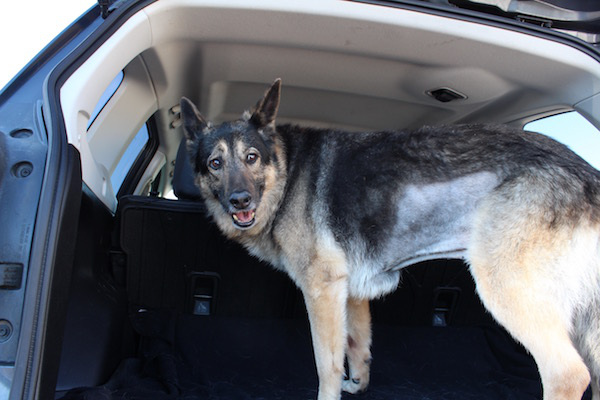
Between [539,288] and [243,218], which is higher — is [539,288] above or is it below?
below

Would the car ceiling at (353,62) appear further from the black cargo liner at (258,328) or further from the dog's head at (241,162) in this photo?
the black cargo liner at (258,328)

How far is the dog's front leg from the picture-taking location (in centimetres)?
242

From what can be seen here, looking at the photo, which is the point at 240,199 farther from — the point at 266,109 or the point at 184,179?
the point at 184,179

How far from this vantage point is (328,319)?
246 centimetres

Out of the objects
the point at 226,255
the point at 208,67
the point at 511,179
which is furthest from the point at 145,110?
the point at 511,179

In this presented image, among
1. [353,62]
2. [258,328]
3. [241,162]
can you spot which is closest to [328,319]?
[258,328]

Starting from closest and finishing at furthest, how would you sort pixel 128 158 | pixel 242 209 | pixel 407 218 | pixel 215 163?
pixel 407 218
pixel 242 209
pixel 215 163
pixel 128 158

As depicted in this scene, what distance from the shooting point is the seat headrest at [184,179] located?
10.1 ft

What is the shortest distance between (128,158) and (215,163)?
1.16 meters

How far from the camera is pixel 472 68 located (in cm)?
281

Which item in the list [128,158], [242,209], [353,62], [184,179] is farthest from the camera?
[128,158]

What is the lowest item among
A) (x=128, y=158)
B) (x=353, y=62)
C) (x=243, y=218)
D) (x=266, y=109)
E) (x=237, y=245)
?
(x=237, y=245)

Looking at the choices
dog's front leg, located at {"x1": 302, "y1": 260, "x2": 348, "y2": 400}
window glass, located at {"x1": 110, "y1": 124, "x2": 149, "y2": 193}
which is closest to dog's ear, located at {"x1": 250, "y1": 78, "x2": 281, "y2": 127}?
dog's front leg, located at {"x1": 302, "y1": 260, "x2": 348, "y2": 400}

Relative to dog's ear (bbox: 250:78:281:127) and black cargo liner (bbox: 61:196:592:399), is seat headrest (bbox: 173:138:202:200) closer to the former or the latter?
black cargo liner (bbox: 61:196:592:399)
